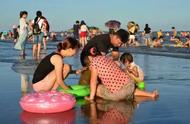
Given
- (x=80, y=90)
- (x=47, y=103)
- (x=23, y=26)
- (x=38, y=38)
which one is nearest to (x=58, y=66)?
(x=80, y=90)

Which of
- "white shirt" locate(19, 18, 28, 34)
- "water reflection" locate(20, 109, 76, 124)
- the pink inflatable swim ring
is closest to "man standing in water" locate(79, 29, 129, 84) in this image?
the pink inflatable swim ring

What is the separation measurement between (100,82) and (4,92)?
1.83 metres

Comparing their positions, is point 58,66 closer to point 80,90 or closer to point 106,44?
point 80,90

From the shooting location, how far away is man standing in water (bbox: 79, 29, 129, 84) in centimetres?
709

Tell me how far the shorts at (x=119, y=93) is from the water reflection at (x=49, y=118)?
3.27 feet

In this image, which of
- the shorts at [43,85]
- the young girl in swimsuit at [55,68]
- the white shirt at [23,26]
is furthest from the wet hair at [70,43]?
the white shirt at [23,26]

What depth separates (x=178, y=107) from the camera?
21.1 ft

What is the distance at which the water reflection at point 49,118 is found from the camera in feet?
17.9

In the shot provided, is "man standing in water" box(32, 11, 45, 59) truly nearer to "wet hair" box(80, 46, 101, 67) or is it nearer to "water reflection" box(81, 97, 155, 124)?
"wet hair" box(80, 46, 101, 67)

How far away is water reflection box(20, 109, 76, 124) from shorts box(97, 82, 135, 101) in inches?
39.2

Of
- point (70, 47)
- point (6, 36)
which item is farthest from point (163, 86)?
point (6, 36)

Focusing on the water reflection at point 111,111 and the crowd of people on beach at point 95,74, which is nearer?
the water reflection at point 111,111

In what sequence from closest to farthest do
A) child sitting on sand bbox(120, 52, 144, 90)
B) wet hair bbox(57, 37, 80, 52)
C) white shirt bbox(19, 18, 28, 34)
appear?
1. wet hair bbox(57, 37, 80, 52)
2. child sitting on sand bbox(120, 52, 144, 90)
3. white shirt bbox(19, 18, 28, 34)

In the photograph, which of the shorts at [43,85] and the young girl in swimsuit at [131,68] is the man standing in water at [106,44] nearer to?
the young girl in swimsuit at [131,68]
